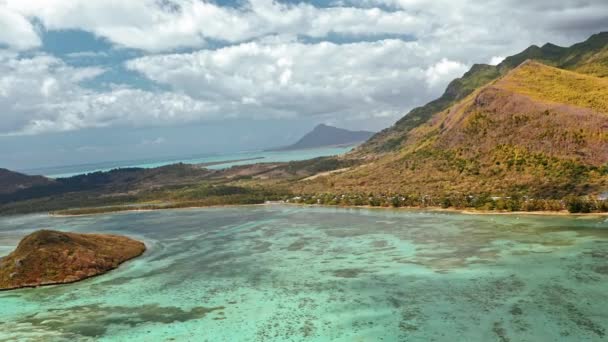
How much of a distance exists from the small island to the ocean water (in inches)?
189

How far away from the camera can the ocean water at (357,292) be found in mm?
74000

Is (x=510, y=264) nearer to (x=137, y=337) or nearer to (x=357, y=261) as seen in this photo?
(x=357, y=261)

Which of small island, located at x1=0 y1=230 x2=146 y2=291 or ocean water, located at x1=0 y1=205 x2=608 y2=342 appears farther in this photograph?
small island, located at x1=0 y1=230 x2=146 y2=291

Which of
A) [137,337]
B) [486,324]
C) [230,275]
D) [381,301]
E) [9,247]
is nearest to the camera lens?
[486,324]

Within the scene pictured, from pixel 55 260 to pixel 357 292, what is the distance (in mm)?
82272

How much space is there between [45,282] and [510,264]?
361 ft

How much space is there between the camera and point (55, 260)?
12400 cm

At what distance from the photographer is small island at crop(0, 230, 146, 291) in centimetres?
11712

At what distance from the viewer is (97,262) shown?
426 ft

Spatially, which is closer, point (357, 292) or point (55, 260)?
point (357, 292)

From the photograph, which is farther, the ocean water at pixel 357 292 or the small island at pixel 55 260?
the small island at pixel 55 260

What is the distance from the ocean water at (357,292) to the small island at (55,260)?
4.79 meters

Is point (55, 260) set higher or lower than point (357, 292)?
higher

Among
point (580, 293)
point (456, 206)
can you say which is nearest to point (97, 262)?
point (580, 293)
